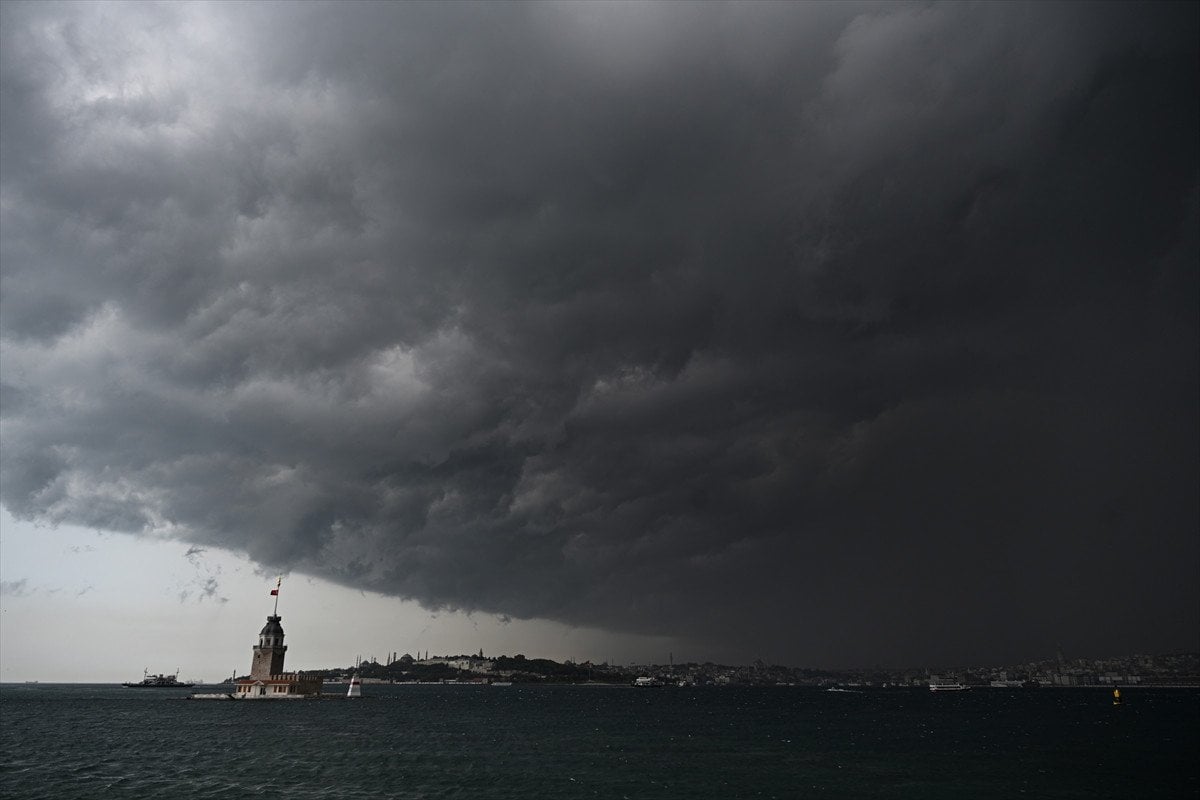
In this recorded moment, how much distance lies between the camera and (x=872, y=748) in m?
95.4

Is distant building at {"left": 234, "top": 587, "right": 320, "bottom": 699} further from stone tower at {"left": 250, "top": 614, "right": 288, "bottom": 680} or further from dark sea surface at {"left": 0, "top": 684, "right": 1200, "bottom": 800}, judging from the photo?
dark sea surface at {"left": 0, "top": 684, "right": 1200, "bottom": 800}

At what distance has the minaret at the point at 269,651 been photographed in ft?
572

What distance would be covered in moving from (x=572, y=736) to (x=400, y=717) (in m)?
54.5

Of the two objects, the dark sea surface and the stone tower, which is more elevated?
the stone tower

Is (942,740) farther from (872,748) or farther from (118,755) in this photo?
(118,755)

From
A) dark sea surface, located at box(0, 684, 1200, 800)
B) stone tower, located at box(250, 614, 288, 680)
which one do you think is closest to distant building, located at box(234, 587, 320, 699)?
stone tower, located at box(250, 614, 288, 680)

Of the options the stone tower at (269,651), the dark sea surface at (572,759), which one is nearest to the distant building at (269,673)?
the stone tower at (269,651)

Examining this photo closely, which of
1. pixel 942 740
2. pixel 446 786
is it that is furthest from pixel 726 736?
pixel 446 786

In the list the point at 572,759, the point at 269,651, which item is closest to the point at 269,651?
the point at 269,651

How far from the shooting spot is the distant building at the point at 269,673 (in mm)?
174750

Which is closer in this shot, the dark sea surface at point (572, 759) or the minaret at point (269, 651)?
the dark sea surface at point (572, 759)

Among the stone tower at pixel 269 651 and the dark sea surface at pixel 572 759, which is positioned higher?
the stone tower at pixel 269 651

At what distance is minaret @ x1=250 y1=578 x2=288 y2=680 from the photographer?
174375 mm

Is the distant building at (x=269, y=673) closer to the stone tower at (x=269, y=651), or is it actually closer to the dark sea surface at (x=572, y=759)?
the stone tower at (x=269, y=651)
